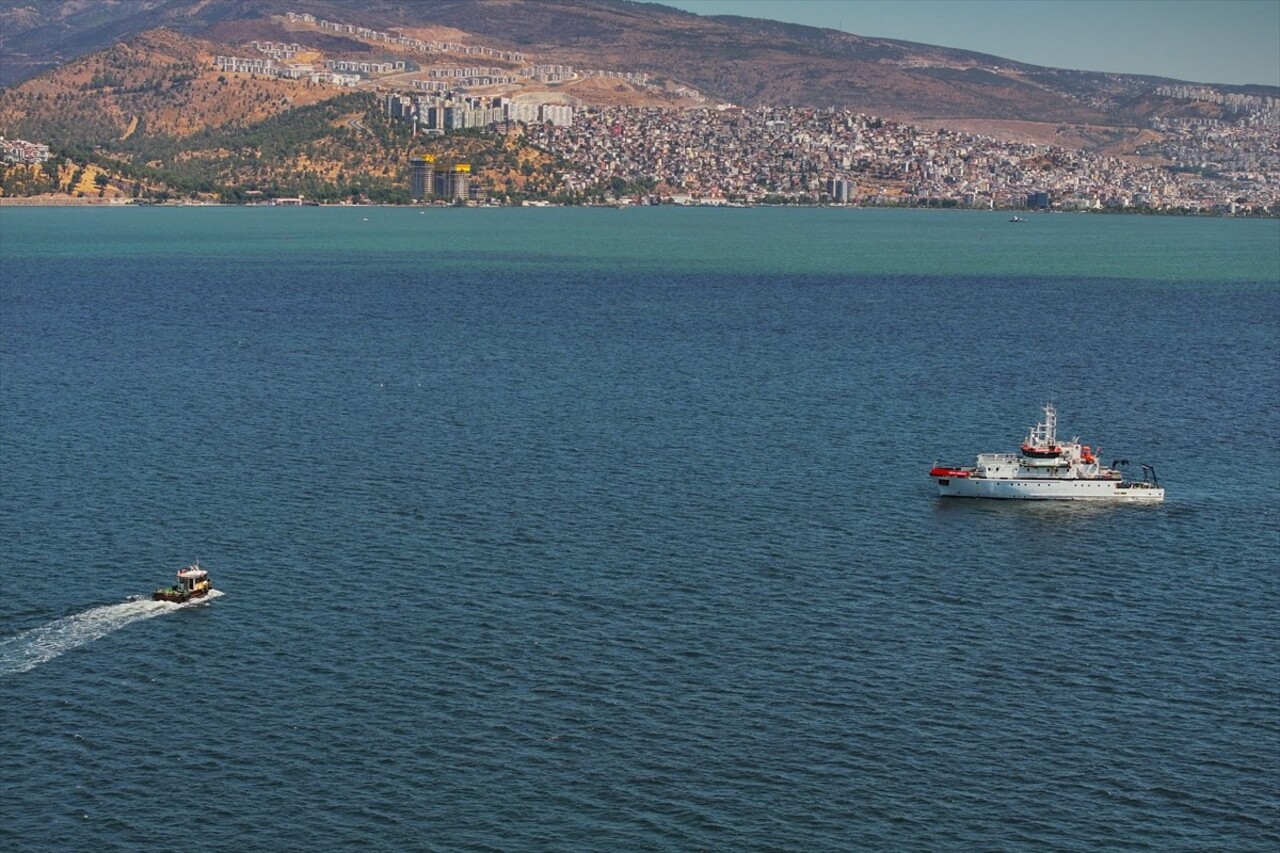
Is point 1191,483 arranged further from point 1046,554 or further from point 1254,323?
point 1254,323

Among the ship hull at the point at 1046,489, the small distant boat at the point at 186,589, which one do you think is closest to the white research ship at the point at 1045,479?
the ship hull at the point at 1046,489

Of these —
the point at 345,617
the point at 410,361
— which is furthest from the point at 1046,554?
the point at 410,361

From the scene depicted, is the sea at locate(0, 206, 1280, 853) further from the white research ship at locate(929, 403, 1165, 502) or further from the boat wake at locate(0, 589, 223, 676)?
the white research ship at locate(929, 403, 1165, 502)

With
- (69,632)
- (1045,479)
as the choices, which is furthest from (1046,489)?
(69,632)

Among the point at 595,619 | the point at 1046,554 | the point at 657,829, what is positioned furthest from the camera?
the point at 1046,554

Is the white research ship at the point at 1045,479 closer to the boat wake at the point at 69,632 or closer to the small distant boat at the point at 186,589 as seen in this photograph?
the small distant boat at the point at 186,589

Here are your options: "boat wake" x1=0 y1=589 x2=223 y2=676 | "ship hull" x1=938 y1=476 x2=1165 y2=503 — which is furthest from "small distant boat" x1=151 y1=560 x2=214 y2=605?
"ship hull" x1=938 y1=476 x2=1165 y2=503

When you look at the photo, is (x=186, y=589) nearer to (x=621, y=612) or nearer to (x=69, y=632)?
(x=69, y=632)
